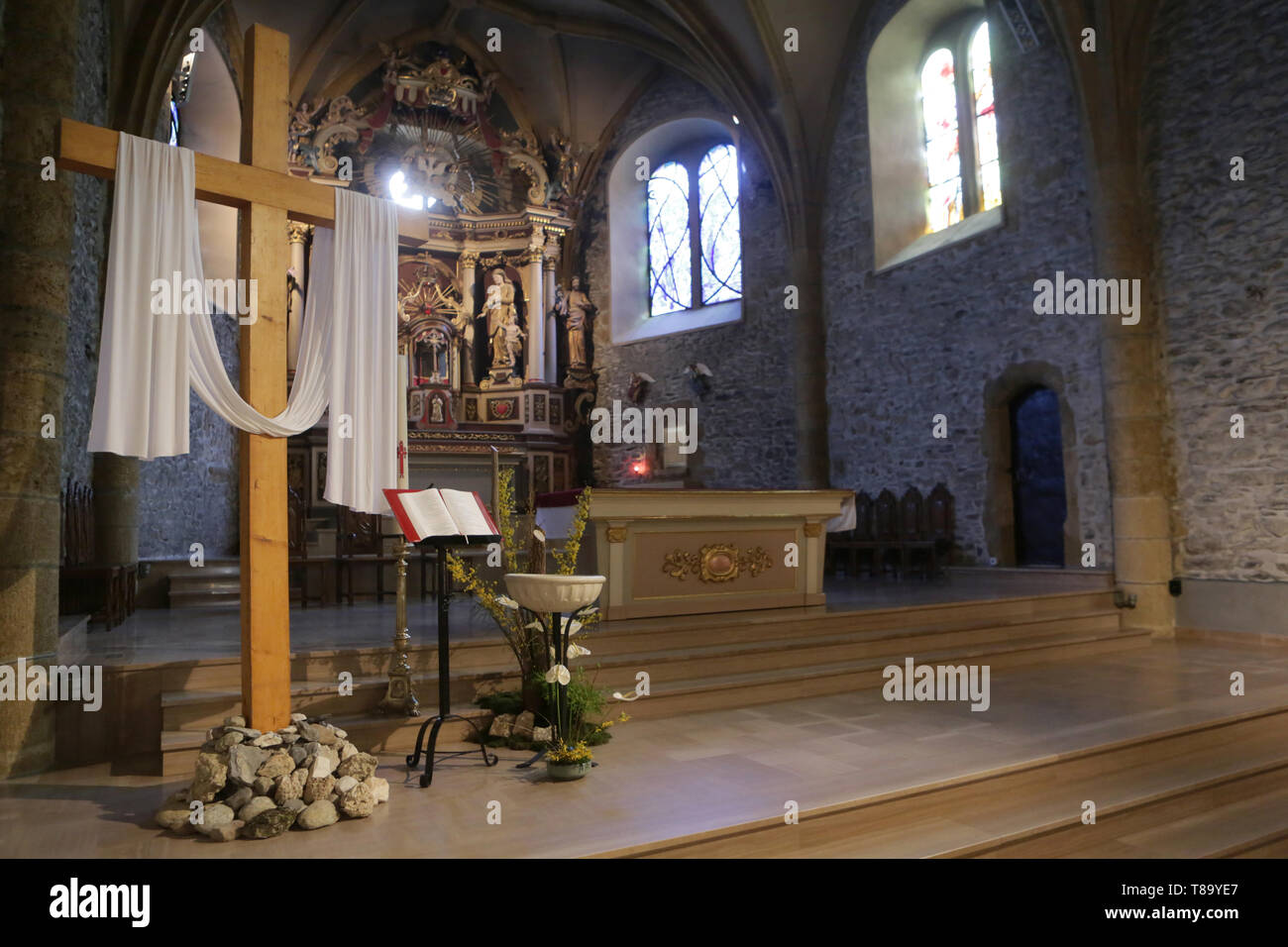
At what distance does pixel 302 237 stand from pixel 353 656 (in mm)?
10023

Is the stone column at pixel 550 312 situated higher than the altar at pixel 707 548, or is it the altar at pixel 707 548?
the stone column at pixel 550 312

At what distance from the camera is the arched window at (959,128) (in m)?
11.1

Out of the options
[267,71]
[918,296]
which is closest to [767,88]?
[918,296]

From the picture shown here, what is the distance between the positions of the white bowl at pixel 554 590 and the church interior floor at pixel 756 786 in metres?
0.82

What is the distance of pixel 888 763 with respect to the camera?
426 cm

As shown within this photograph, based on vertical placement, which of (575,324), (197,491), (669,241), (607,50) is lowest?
(197,491)

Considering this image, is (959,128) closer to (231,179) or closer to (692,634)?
(692,634)

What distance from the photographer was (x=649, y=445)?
14.8m

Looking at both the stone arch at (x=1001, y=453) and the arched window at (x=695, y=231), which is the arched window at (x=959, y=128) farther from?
the arched window at (x=695, y=231)

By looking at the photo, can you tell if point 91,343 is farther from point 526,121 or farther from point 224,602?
point 526,121

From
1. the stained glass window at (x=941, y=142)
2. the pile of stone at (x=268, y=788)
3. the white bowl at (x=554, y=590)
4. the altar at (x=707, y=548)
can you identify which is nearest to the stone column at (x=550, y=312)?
the stained glass window at (x=941, y=142)

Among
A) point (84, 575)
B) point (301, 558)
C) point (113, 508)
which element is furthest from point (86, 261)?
point (301, 558)

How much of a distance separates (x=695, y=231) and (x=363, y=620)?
33.0 ft

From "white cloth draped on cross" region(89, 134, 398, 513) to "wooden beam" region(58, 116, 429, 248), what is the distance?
2.4 inches
